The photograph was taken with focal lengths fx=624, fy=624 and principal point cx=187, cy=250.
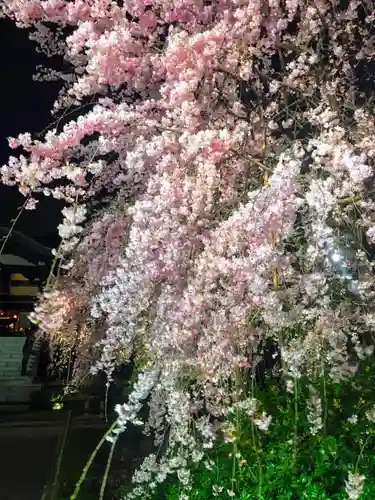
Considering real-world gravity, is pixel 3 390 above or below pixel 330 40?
below

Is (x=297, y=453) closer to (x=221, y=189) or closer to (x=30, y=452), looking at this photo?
(x=221, y=189)

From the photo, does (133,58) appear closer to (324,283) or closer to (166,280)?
(166,280)

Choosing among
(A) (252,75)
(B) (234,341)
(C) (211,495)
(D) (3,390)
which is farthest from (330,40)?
(D) (3,390)

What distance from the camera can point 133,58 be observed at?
5.13 meters

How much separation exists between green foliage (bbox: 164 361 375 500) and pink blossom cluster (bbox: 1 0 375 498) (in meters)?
0.14

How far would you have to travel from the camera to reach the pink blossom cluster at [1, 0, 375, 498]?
14.0ft

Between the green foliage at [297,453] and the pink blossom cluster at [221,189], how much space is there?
141mm

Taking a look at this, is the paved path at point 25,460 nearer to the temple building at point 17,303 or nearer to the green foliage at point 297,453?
the temple building at point 17,303

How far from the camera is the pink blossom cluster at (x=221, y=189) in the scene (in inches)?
167

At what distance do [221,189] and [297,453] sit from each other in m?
2.07

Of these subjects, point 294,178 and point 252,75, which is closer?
point 294,178

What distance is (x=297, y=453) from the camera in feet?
13.5

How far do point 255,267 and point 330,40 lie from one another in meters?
2.38

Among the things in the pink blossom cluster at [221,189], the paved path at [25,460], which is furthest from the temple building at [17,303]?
the pink blossom cluster at [221,189]
